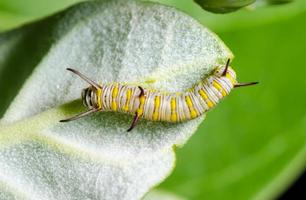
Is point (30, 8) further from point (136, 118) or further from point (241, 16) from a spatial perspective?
point (136, 118)

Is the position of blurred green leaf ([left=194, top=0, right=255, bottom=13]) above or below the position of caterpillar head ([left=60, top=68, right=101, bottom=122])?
above

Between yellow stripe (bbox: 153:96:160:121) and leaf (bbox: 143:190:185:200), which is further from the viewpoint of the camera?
leaf (bbox: 143:190:185:200)

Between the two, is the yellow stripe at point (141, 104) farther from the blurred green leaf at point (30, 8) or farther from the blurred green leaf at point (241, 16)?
the blurred green leaf at point (241, 16)

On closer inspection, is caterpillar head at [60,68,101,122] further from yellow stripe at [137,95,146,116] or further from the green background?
the green background

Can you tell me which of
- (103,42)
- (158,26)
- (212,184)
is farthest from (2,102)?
(212,184)

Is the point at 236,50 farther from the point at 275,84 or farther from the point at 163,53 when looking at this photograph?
the point at 163,53

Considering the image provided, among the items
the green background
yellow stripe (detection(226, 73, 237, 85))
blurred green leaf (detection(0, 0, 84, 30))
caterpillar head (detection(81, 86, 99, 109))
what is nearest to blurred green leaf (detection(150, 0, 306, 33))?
the green background

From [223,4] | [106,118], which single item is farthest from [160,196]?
[223,4]
